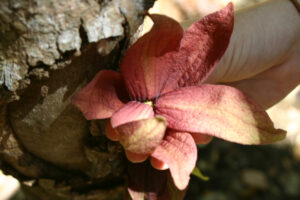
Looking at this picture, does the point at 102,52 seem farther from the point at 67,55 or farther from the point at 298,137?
the point at 298,137

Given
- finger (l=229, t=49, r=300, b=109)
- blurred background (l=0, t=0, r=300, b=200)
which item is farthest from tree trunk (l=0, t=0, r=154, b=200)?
blurred background (l=0, t=0, r=300, b=200)

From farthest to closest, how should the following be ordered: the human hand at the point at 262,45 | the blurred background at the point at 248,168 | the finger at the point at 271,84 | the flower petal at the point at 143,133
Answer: the blurred background at the point at 248,168
the finger at the point at 271,84
the human hand at the point at 262,45
the flower petal at the point at 143,133

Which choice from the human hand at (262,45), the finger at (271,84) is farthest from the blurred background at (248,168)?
the human hand at (262,45)

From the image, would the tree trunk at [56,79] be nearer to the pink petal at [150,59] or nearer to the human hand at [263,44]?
the pink petal at [150,59]

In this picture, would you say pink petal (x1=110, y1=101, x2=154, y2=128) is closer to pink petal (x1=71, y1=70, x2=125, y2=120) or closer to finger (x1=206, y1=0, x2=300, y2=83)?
pink petal (x1=71, y1=70, x2=125, y2=120)

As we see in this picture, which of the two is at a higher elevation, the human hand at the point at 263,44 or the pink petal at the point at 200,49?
the pink petal at the point at 200,49

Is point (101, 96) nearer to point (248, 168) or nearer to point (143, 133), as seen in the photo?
point (143, 133)

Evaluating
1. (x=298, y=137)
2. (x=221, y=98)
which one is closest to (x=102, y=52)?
(x=221, y=98)
